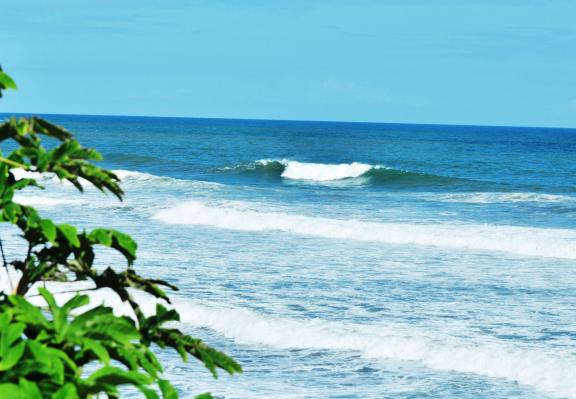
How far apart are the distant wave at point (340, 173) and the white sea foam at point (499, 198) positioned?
6452 millimetres

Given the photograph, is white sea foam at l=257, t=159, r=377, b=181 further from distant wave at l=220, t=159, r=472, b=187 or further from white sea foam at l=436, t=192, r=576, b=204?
→ white sea foam at l=436, t=192, r=576, b=204

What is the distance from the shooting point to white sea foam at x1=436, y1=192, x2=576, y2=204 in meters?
28.4

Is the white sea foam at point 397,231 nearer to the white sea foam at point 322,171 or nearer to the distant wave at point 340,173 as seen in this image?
the distant wave at point 340,173

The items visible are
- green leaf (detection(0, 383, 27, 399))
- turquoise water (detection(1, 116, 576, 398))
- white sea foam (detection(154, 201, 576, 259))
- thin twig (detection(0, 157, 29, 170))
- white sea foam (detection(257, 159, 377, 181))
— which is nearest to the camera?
A: green leaf (detection(0, 383, 27, 399))

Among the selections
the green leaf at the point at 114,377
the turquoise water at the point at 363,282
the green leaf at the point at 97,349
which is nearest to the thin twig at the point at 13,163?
the green leaf at the point at 97,349

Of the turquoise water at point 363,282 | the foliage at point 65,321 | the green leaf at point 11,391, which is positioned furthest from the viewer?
the turquoise water at point 363,282

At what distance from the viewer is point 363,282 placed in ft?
41.1

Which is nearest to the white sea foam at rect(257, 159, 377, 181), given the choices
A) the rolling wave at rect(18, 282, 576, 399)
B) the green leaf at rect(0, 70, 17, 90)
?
the rolling wave at rect(18, 282, 576, 399)

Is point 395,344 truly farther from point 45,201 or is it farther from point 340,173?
point 340,173

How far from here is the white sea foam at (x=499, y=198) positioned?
93.2 ft

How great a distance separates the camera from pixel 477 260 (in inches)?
610

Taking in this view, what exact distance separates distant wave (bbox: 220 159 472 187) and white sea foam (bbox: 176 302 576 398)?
27.6 m

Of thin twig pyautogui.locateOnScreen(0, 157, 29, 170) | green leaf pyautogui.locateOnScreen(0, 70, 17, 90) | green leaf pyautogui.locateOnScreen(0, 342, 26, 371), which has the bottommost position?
green leaf pyautogui.locateOnScreen(0, 342, 26, 371)

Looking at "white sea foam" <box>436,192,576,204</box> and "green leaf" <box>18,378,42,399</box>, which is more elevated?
"green leaf" <box>18,378,42,399</box>
